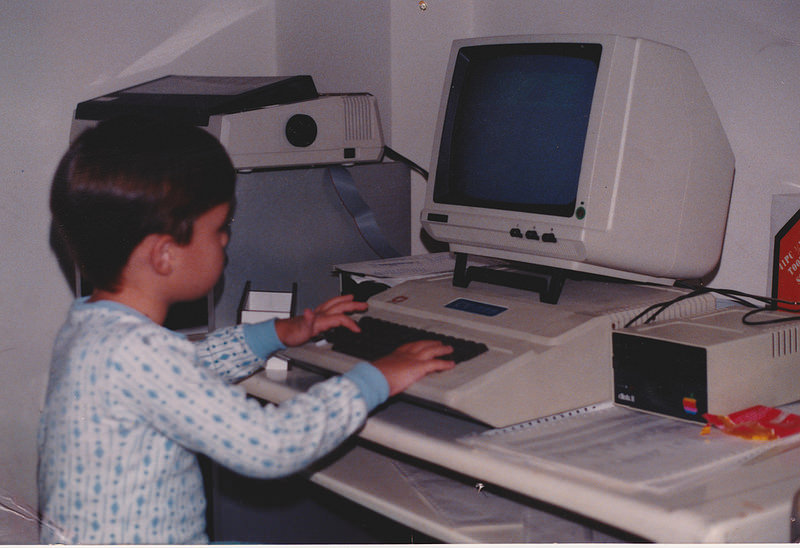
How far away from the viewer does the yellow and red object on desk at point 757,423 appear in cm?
97

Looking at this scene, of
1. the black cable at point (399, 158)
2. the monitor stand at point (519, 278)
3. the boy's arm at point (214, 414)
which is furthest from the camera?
the black cable at point (399, 158)

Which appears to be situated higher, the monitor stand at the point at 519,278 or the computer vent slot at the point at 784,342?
the monitor stand at the point at 519,278

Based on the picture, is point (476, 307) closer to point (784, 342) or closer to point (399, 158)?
point (784, 342)

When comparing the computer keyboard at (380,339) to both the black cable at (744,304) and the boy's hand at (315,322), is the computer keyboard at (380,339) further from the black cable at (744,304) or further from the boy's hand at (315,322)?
the black cable at (744,304)

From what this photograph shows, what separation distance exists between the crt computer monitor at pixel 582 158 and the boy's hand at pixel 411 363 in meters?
0.26

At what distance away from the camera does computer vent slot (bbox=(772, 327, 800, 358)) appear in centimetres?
111

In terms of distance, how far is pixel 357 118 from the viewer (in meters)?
1.63

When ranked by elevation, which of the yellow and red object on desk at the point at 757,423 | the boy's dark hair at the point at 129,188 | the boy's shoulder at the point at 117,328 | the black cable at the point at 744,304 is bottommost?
the yellow and red object on desk at the point at 757,423

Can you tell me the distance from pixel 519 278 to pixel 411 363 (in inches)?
13.2

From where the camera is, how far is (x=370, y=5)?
184 cm

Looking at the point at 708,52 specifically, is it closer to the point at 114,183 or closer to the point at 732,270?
the point at 732,270

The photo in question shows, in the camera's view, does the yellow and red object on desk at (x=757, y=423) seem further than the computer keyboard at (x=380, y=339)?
No

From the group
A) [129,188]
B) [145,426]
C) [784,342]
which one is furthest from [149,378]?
[784,342]

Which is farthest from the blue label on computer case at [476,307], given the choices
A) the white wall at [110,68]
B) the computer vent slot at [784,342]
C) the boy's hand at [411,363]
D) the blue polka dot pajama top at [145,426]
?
the white wall at [110,68]
